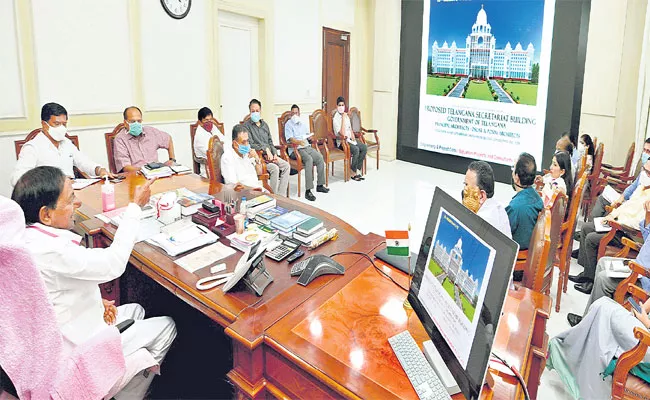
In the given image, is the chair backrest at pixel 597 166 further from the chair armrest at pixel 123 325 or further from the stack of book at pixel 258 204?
the chair armrest at pixel 123 325

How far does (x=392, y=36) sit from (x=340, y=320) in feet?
22.4

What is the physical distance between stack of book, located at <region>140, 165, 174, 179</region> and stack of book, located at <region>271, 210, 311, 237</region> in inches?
56.2

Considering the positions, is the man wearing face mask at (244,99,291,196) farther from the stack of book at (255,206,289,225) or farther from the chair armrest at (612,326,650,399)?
the chair armrest at (612,326,650,399)

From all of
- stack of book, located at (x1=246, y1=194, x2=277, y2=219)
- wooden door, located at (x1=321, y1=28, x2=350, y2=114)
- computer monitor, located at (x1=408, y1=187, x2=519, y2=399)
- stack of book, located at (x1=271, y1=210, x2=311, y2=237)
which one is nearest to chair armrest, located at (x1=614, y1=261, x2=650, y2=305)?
computer monitor, located at (x1=408, y1=187, x2=519, y2=399)

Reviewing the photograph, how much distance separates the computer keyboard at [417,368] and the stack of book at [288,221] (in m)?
0.94

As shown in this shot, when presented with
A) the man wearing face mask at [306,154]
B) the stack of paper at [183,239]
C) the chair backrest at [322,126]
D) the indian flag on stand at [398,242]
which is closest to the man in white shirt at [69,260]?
the stack of paper at [183,239]

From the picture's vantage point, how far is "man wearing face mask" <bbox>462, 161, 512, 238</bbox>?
7.63 ft

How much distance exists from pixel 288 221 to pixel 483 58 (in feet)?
17.5

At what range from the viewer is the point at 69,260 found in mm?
1522

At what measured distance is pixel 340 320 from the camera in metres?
1.47

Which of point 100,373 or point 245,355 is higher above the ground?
point 245,355

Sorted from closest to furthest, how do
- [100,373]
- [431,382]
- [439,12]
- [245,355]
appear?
[431,382]
[245,355]
[100,373]
[439,12]

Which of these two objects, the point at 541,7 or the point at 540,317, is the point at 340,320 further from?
the point at 541,7

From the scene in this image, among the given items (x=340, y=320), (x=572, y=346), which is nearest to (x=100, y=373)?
(x=340, y=320)
